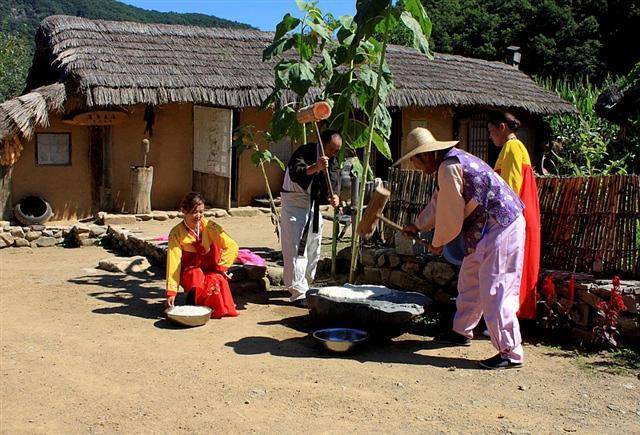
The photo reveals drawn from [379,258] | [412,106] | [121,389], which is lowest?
[121,389]

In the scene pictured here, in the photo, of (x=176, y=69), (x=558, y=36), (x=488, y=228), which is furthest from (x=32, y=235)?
(x=558, y=36)

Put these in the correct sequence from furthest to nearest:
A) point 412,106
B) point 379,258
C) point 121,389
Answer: point 412,106 < point 379,258 < point 121,389

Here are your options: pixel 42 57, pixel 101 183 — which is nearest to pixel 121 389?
pixel 101 183

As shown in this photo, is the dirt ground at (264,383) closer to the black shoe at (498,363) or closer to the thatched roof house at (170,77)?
the black shoe at (498,363)

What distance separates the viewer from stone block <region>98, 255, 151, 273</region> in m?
8.05

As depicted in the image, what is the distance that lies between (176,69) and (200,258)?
7.04 meters

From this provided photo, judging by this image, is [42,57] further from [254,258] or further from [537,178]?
[537,178]

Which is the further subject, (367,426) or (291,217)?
(291,217)

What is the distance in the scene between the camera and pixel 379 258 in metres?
6.71

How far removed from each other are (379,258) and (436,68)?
10.3m

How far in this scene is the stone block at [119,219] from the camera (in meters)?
11.2

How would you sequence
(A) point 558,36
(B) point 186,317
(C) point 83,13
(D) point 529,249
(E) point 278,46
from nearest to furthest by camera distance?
(D) point 529,249 → (B) point 186,317 → (E) point 278,46 → (A) point 558,36 → (C) point 83,13

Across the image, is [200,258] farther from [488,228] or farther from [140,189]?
[140,189]

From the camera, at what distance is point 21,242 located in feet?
33.6
